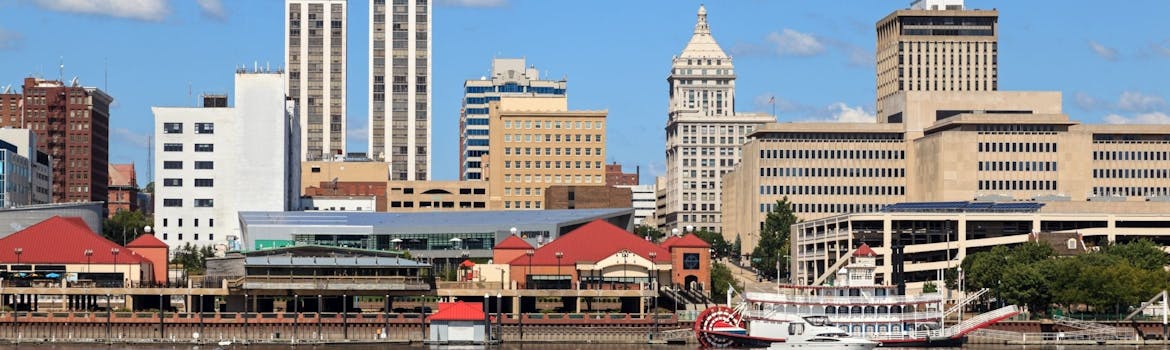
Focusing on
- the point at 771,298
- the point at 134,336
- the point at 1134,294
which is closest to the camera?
the point at 771,298

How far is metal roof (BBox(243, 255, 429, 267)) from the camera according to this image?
7146 inches

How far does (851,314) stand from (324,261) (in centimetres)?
4836

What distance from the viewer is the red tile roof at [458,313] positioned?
170 m

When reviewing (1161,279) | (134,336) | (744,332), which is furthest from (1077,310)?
(134,336)

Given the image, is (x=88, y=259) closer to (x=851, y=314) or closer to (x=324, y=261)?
(x=324, y=261)

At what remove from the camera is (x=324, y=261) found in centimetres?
18250

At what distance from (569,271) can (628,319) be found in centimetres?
2042

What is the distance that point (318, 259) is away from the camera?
182750 mm

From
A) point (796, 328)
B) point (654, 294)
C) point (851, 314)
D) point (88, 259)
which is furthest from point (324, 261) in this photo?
point (851, 314)

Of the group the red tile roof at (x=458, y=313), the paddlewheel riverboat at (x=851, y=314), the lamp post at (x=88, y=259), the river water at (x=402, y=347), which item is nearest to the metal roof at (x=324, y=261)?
the red tile roof at (x=458, y=313)

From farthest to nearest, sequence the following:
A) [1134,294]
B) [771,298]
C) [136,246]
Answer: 1. [136,246]
2. [1134,294]
3. [771,298]

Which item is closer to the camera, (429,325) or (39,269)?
(429,325)

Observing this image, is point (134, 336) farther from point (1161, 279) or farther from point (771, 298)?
point (1161, 279)

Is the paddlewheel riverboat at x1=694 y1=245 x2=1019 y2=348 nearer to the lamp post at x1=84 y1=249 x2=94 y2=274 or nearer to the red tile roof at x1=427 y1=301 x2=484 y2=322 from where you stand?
the red tile roof at x1=427 y1=301 x2=484 y2=322
